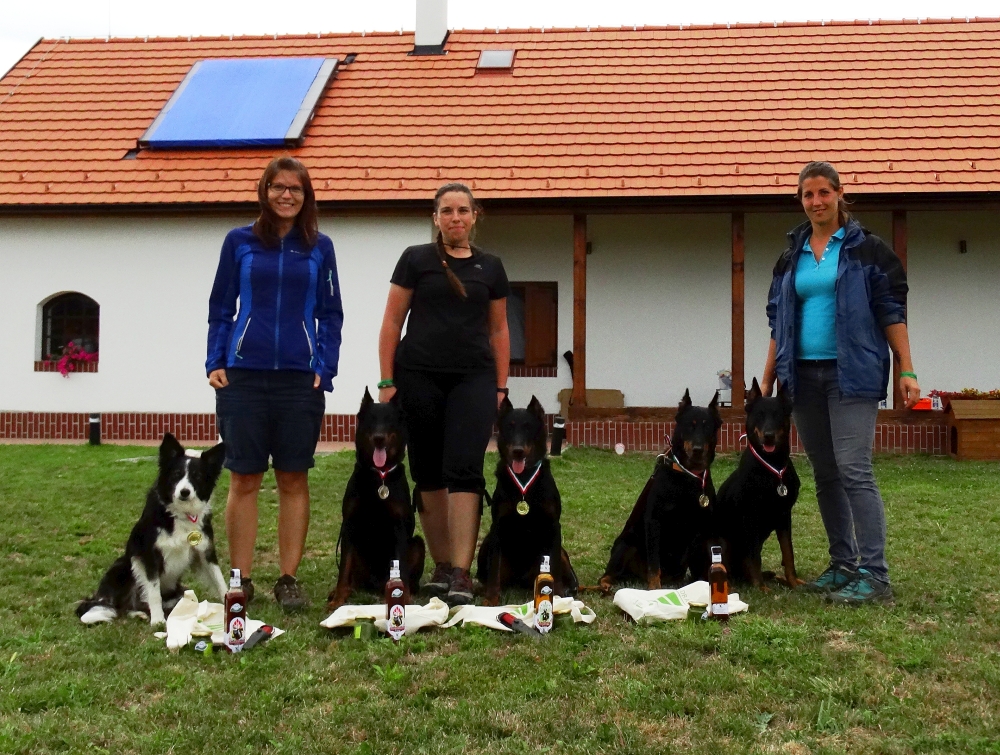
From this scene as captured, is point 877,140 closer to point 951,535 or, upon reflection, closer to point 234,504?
point 951,535

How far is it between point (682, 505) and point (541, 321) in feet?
29.6

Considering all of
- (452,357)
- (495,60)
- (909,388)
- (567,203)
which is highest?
(495,60)

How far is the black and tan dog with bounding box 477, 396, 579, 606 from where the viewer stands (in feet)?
14.5

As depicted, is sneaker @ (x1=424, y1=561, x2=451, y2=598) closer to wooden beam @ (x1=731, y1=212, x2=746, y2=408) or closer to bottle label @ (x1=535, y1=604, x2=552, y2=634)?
bottle label @ (x1=535, y1=604, x2=552, y2=634)

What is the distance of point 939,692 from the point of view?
3064 millimetres

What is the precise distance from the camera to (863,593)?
4312 mm

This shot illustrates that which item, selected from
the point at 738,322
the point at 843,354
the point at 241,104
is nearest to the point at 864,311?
the point at 843,354

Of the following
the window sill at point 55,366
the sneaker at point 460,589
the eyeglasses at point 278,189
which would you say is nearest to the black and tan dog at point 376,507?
the sneaker at point 460,589

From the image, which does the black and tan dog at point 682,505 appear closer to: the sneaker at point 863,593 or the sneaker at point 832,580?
the sneaker at point 832,580

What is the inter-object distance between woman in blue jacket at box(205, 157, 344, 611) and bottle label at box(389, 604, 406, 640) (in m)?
0.74

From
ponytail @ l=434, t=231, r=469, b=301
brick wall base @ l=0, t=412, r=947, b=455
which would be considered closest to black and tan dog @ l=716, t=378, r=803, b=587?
ponytail @ l=434, t=231, r=469, b=301

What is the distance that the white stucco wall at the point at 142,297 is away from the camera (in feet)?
39.5

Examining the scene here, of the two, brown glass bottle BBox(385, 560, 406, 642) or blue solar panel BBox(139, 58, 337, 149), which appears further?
blue solar panel BBox(139, 58, 337, 149)

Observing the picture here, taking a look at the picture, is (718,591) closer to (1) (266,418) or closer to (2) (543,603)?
(2) (543,603)
